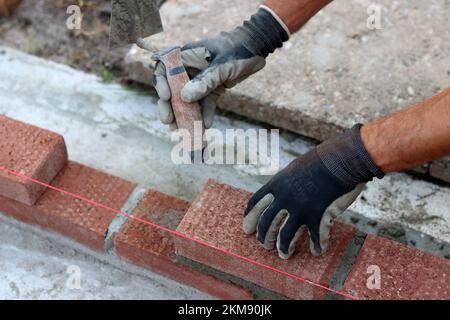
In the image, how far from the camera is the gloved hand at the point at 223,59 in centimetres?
299

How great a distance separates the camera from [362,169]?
8.65 feet

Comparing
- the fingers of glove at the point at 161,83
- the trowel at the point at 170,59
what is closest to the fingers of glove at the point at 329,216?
the trowel at the point at 170,59

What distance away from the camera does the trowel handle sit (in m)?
2.92

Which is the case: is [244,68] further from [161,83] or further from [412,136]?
[412,136]

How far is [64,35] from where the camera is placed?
435cm

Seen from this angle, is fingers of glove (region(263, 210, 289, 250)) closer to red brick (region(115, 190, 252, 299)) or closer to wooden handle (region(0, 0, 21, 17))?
red brick (region(115, 190, 252, 299))

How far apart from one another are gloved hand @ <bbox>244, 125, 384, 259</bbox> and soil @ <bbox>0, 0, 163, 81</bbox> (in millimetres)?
1735

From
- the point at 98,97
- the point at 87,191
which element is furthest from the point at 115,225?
the point at 98,97

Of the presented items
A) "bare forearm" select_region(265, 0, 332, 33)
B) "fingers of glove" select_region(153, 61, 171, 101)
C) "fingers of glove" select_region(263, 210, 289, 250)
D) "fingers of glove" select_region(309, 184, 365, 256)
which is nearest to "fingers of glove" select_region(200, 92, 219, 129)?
"fingers of glove" select_region(153, 61, 171, 101)

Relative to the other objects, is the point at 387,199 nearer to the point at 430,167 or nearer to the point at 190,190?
the point at 430,167

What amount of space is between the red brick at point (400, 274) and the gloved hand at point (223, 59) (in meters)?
0.90

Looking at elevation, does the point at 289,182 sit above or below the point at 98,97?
above

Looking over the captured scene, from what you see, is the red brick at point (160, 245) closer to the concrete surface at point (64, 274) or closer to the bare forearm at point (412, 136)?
the concrete surface at point (64, 274)

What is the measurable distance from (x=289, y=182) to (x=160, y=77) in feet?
2.37
